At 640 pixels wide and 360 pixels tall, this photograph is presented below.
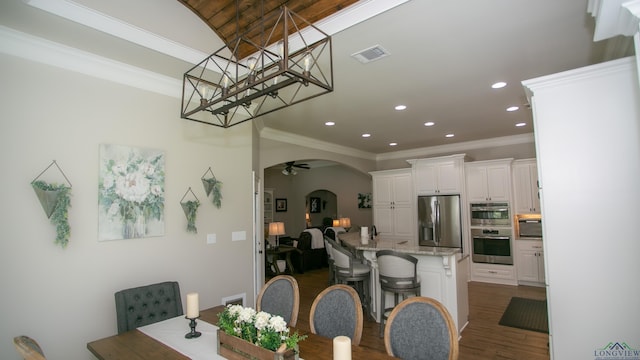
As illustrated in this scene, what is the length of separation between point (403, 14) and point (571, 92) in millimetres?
1305

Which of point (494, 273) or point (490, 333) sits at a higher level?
point (494, 273)

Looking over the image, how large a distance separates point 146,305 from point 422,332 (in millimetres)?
2227

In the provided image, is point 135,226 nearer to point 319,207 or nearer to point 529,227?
point 529,227

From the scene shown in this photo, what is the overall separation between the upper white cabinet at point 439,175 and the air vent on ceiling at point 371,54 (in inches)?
172

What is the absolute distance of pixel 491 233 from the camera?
6418 mm

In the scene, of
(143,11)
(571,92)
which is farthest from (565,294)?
(143,11)

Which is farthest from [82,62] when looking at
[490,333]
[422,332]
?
[490,333]

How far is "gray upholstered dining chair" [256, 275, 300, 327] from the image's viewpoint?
2.50 meters

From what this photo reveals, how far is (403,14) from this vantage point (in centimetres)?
233

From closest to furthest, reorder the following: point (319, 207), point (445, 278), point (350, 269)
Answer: point (445, 278), point (350, 269), point (319, 207)

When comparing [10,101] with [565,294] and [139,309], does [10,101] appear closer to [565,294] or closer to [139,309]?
[139,309]

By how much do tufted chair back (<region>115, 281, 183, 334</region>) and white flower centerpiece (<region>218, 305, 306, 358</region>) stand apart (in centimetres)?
123

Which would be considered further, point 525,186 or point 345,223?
point 345,223

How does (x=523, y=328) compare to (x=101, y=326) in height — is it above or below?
below
